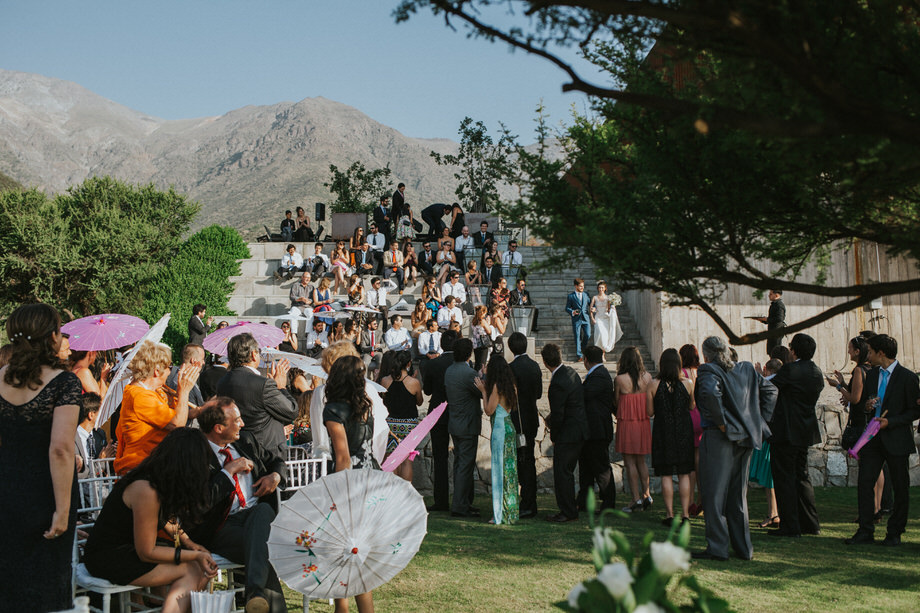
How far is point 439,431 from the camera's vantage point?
8867mm

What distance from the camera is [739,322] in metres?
14.9

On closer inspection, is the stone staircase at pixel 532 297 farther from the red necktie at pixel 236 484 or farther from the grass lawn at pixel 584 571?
the red necktie at pixel 236 484

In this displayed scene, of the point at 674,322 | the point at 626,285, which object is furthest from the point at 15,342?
the point at 674,322

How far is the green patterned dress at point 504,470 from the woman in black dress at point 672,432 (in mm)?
1479

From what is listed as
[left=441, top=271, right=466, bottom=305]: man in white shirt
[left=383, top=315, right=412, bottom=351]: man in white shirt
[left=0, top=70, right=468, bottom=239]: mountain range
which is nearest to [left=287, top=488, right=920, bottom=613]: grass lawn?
[left=383, top=315, right=412, bottom=351]: man in white shirt

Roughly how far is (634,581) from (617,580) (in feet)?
0.59

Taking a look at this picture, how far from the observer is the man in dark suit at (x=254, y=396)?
5.99 m

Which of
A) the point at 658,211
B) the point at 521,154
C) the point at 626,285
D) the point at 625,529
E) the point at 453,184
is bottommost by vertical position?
the point at 625,529

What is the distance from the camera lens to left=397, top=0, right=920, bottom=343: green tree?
2.53m

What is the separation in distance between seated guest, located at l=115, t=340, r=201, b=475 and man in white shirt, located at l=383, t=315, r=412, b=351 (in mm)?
9108

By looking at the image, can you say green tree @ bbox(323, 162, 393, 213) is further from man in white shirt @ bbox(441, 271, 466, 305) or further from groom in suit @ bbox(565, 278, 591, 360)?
groom in suit @ bbox(565, 278, 591, 360)

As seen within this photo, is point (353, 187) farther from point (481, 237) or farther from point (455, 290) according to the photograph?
point (455, 290)

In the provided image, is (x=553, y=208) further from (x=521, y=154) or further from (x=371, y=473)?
(x=371, y=473)

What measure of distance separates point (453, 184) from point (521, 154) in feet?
465
